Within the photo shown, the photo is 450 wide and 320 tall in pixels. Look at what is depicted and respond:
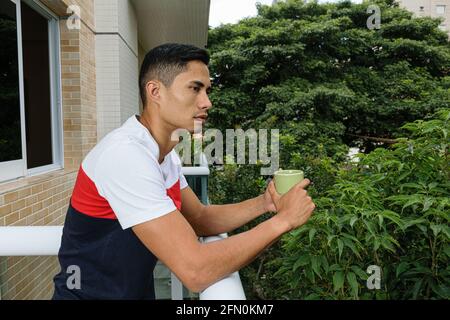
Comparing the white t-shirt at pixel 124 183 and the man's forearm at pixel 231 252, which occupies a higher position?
the white t-shirt at pixel 124 183

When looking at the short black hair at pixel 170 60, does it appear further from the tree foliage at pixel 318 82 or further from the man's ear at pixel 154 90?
the tree foliage at pixel 318 82

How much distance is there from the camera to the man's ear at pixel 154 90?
4.44 feet

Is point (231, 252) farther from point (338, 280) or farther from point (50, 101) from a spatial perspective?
point (50, 101)

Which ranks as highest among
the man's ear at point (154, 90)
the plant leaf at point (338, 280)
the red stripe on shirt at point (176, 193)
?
the man's ear at point (154, 90)

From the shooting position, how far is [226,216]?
1.58 metres

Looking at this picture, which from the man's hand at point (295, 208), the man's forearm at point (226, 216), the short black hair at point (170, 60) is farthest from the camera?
the man's forearm at point (226, 216)

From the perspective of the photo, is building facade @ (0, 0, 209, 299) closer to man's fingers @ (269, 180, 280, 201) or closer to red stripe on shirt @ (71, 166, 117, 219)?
red stripe on shirt @ (71, 166, 117, 219)

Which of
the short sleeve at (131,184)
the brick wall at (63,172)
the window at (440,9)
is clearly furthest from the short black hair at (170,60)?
the window at (440,9)

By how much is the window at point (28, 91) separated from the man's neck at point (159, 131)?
2.02 m

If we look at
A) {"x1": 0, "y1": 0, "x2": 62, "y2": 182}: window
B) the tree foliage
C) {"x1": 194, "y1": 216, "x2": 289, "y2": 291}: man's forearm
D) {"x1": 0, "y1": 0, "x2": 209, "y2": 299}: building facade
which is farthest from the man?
the tree foliage

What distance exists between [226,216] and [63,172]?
10.0 ft

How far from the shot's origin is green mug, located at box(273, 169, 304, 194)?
1.41m

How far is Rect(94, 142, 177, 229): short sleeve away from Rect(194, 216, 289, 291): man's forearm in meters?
0.15

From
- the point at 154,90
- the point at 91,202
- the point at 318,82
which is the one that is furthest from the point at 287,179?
the point at 318,82
